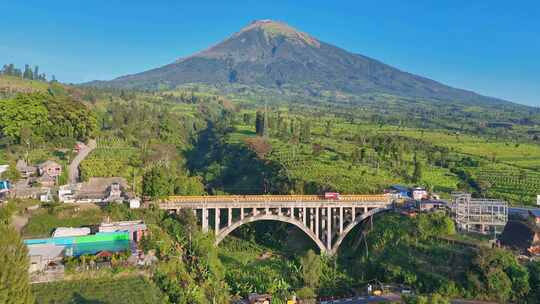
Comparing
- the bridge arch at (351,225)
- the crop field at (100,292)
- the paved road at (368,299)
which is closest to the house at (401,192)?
the bridge arch at (351,225)

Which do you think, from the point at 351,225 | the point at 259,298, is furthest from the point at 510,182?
the point at 259,298

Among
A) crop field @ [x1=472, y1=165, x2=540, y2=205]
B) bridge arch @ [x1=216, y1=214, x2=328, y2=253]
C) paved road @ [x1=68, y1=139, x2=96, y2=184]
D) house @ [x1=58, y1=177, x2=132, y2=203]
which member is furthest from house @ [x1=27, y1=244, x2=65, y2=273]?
crop field @ [x1=472, y1=165, x2=540, y2=205]

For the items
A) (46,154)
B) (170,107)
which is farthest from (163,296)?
(170,107)

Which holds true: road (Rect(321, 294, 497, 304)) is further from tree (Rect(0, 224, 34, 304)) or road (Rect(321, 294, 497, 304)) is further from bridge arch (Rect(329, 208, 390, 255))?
tree (Rect(0, 224, 34, 304))

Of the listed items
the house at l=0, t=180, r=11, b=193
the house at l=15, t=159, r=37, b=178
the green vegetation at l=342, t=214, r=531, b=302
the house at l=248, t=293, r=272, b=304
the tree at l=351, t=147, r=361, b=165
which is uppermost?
the tree at l=351, t=147, r=361, b=165

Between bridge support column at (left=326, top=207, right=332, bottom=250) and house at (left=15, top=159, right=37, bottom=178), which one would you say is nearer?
bridge support column at (left=326, top=207, right=332, bottom=250)

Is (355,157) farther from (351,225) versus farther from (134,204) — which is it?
(134,204)

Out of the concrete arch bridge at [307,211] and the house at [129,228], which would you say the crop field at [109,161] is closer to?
the concrete arch bridge at [307,211]

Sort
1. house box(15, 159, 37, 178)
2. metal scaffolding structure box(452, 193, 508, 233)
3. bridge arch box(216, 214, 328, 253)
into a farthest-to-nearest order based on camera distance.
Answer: house box(15, 159, 37, 178), bridge arch box(216, 214, 328, 253), metal scaffolding structure box(452, 193, 508, 233)
